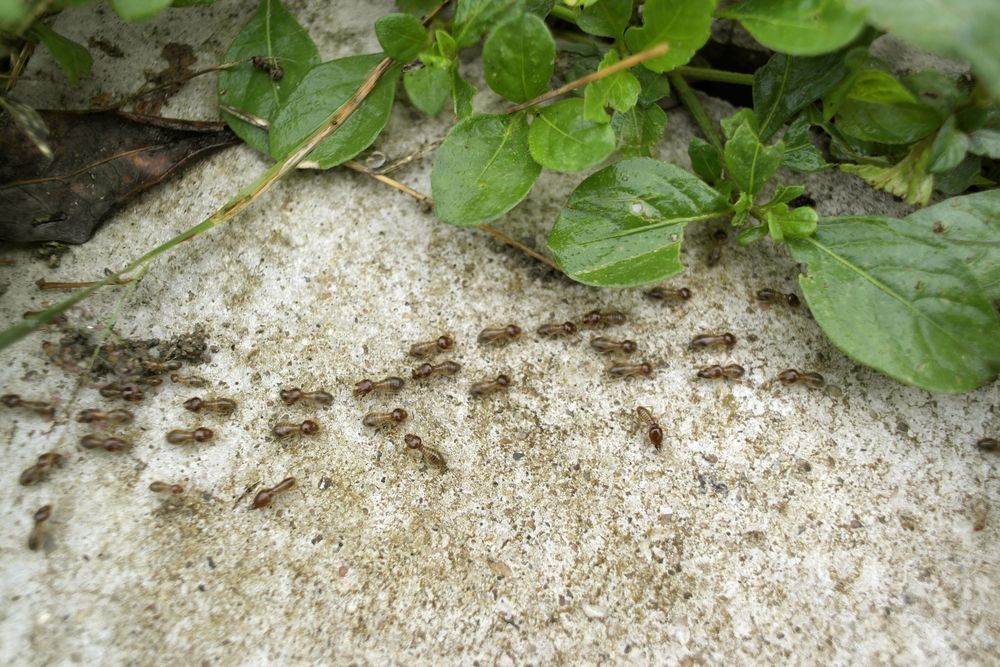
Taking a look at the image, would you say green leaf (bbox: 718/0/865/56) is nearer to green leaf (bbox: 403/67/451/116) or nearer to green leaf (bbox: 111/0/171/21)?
green leaf (bbox: 403/67/451/116)

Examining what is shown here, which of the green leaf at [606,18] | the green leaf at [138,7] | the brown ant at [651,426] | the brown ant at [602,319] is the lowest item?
the brown ant at [651,426]

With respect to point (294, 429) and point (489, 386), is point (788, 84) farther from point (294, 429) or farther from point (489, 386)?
point (294, 429)

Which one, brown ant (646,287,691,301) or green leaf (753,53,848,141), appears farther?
brown ant (646,287,691,301)

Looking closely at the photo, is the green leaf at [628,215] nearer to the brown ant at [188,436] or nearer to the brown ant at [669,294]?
the brown ant at [669,294]

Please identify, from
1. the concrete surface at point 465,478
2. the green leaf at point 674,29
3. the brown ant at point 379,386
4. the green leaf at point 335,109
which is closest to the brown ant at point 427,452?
the concrete surface at point 465,478

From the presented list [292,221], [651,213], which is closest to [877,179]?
[651,213]

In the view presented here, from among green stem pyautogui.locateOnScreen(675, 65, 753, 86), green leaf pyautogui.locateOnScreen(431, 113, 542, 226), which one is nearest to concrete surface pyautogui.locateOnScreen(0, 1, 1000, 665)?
green stem pyautogui.locateOnScreen(675, 65, 753, 86)

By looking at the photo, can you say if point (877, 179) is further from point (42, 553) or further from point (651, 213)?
point (42, 553)
